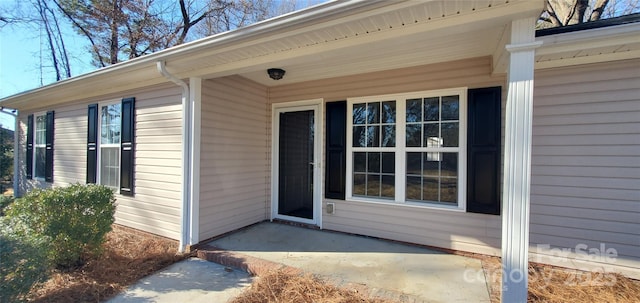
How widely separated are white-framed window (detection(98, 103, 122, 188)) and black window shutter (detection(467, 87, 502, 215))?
16.8 feet

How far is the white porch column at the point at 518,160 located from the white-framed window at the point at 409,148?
132 centimetres

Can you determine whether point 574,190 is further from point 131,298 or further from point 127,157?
point 127,157

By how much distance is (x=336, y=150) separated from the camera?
4.00m

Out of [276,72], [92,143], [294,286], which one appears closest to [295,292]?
[294,286]

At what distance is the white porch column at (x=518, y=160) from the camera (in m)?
1.88

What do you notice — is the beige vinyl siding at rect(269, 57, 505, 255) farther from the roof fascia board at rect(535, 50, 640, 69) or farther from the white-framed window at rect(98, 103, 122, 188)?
the white-framed window at rect(98, 103, 122, 188)

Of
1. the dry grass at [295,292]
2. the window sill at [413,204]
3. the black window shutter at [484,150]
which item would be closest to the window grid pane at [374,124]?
the window sill at [413,204]

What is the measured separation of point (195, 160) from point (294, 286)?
1968mm

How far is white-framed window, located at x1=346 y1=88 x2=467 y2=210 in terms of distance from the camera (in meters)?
3.31

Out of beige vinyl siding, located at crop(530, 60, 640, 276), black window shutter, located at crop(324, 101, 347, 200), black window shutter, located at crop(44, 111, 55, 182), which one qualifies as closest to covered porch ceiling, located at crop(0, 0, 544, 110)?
black window shutter, located at crop(324, 101, 347, 200)

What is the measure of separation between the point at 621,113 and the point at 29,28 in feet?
51.3

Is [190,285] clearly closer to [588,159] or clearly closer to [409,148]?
[409,148]

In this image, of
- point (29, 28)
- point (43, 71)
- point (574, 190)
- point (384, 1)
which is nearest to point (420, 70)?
point (384, 1)

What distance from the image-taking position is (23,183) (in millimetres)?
6723
